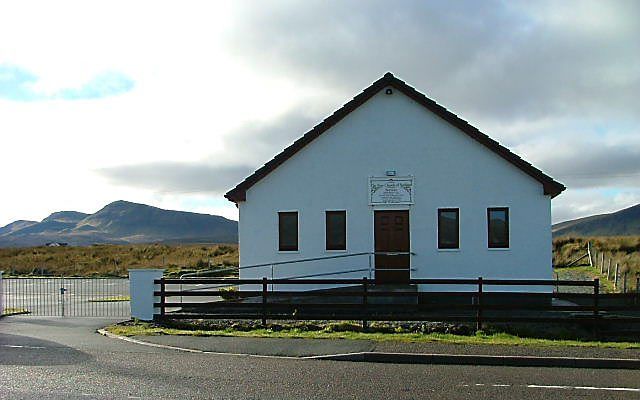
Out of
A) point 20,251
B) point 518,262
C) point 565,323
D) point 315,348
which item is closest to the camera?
point 315,348

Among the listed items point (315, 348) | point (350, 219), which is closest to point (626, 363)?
point (315, 348)

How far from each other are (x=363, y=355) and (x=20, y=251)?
65.8m

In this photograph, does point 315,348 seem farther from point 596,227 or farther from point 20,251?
point 596,227

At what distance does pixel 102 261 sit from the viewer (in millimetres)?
57469

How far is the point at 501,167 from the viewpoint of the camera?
21.8 m

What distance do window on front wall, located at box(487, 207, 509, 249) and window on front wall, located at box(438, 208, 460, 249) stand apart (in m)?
0.91

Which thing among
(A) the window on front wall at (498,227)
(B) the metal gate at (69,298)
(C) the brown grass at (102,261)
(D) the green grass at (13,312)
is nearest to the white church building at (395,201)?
(A) the window on front wall at (498,227)

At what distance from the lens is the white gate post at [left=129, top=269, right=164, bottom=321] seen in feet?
58.2

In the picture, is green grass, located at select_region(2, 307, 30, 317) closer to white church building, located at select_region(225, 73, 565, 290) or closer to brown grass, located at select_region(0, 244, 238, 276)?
white church building, located at select_region(225, 73, 565, 290)

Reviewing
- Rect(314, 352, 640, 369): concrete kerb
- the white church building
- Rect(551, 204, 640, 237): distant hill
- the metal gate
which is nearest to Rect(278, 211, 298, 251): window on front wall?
the white church building

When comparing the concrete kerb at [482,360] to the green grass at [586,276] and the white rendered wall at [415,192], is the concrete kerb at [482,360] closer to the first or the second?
the white rendered wall at [415,192]

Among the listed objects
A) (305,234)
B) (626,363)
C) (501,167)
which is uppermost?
(501,167)

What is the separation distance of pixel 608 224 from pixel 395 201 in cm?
17883

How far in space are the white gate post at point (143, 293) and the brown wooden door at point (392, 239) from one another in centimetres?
719
